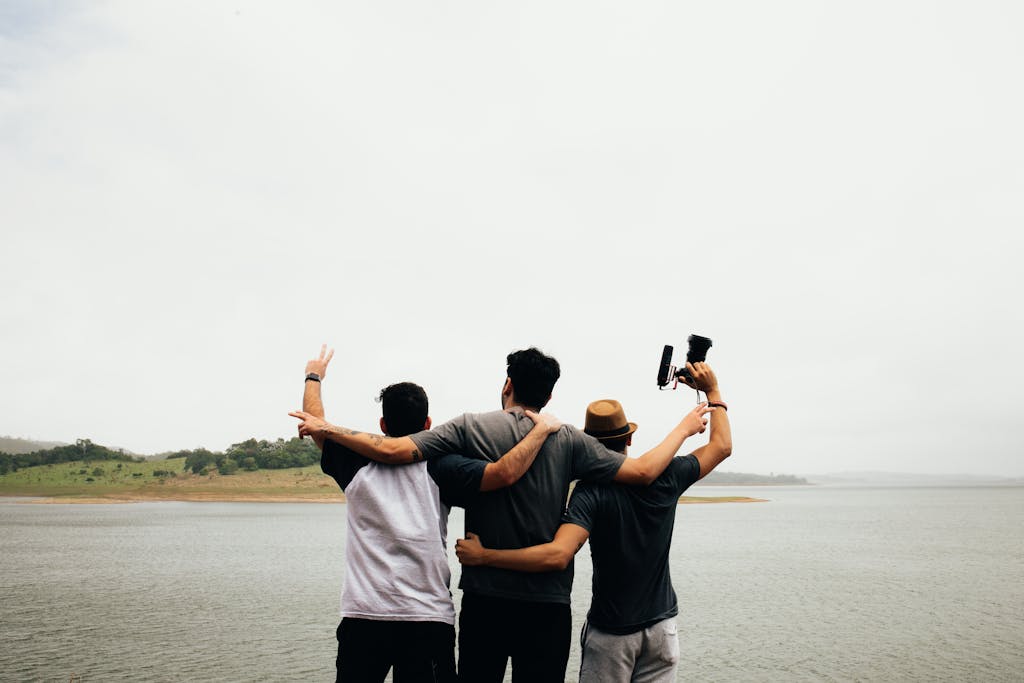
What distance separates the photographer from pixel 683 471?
14.9ft

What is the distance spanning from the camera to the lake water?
39.9 ft

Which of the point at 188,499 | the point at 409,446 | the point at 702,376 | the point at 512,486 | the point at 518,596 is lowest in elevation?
the point at 188,499

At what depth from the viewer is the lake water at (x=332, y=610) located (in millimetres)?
12164

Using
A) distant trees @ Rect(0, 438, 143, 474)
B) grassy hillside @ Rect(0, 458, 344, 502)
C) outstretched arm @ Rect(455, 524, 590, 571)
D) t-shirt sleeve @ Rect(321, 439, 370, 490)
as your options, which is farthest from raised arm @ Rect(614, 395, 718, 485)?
distant trees @ Rect(0, 438, 143, 474)

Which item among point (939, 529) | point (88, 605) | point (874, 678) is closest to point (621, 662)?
point (874, 678)

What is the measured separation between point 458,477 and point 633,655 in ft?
4.73

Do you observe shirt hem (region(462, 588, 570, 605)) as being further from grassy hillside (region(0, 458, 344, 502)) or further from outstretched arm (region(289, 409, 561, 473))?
grassy hillside (region(0, 458, 344, 502))

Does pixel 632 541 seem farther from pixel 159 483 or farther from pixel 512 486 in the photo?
pixel 159 483

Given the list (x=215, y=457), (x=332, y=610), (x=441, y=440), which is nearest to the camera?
(x=441, y=440)

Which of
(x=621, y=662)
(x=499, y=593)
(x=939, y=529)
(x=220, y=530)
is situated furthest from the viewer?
(x=939, y=529)

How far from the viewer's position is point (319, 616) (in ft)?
54.2

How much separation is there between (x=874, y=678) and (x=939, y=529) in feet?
156

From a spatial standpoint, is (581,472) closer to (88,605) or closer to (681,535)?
(88,605)

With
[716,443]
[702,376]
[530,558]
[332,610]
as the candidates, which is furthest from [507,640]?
[332,610]
